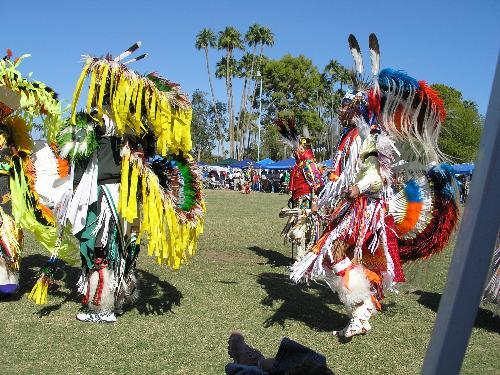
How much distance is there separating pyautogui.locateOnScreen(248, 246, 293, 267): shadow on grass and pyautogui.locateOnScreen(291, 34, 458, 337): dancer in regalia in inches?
128

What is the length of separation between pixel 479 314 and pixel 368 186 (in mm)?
1978

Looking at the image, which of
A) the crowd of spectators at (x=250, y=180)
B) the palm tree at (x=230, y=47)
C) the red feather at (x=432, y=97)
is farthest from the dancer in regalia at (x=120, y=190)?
the palm tree at (x=230, y=47)

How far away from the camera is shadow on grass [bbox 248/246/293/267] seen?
25.6 ft

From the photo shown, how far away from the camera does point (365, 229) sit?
4.35 m

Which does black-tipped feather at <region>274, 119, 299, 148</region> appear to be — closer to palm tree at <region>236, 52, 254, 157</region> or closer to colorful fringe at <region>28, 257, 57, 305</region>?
colorful fringe at <region>28, 257, 57, 305</region>

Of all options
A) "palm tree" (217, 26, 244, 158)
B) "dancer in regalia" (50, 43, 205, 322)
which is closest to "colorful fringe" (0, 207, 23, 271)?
"dancer in regalia" (50, 43, 205, 322)

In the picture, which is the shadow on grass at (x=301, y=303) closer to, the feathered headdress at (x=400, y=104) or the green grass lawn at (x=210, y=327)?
the green grass lawn at (x=210, y=327)

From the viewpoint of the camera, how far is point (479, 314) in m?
5.23

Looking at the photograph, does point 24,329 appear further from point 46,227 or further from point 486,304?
point 486,304

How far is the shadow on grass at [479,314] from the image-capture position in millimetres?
4859

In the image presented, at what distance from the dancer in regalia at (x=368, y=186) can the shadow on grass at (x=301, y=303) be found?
0.46 metres

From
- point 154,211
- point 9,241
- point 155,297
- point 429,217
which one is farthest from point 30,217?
point 429,217

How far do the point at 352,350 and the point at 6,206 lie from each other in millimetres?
3476

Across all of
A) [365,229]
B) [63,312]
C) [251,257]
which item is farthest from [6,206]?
[251,257]
